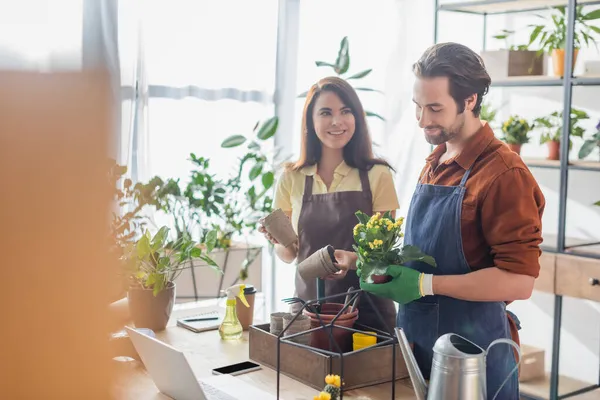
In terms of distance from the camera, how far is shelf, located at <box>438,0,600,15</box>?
3.80 meters

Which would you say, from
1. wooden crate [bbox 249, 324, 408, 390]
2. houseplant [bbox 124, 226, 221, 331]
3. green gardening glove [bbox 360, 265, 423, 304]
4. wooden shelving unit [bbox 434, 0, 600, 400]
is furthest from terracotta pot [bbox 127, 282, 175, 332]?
wooden shelving unit [bbox 434, 0, 600, 400]

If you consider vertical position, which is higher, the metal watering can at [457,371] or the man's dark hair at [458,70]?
the man's dark hair at [458,70]

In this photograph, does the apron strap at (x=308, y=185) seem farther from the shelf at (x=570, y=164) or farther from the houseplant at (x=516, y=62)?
the houseplant at (x=516, y=62)

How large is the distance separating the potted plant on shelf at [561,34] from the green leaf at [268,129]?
5.05 feet

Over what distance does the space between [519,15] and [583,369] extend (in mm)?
2073

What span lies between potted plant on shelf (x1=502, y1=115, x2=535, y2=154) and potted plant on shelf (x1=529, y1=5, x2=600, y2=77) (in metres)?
0.32

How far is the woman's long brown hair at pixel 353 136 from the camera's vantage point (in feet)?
9.11

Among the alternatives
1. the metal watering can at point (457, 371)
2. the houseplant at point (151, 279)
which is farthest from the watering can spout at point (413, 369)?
the houseplant at point (151, 279)

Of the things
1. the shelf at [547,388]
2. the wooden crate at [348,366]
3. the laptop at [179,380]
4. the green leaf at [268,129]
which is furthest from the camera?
the green leaf at [268,129]

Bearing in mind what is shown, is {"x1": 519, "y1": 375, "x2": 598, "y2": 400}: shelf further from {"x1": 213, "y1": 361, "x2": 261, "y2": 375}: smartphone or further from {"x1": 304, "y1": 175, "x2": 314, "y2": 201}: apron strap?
{"x1": 213, "y1": 361, "x2": 261, "y2": 375}: smartphone

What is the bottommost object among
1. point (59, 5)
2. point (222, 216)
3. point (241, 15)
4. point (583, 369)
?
point (583, 369)

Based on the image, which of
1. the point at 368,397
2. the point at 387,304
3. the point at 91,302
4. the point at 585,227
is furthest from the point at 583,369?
the point at 91,302

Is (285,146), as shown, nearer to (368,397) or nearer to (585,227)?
(585,227)

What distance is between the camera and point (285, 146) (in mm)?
4684
